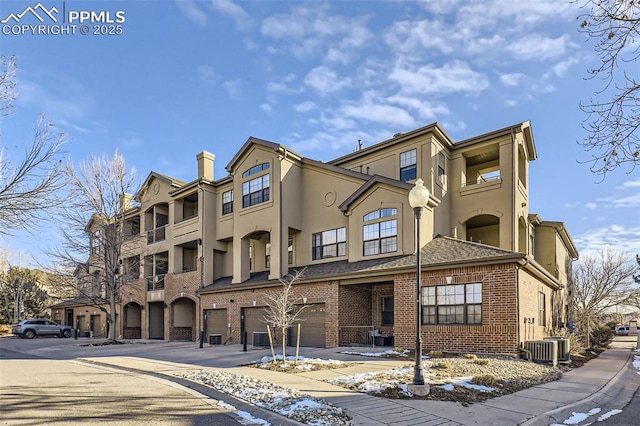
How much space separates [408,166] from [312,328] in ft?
30.4

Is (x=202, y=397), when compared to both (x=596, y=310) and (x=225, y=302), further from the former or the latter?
(x=596, y=310)

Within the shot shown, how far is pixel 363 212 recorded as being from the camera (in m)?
21.3

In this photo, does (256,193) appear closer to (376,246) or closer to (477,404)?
(376,246)

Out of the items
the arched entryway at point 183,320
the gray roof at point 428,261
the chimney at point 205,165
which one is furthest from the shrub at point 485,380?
the chimney at point 205,165

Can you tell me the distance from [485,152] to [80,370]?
19.8 m

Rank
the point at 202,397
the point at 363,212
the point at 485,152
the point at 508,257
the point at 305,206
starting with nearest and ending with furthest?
1. the point at 202,397
2. the point at 508,257
3. the point at 363,212
4. the point at 485,152
5. the point at 305,206

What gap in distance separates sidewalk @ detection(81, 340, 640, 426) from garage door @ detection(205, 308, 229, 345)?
12446 mm

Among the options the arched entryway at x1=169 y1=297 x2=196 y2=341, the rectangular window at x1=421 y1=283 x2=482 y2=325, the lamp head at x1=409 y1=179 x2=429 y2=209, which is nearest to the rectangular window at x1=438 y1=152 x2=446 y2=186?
the rectangular window at x1=421 y1=283 x2=482 y2=325

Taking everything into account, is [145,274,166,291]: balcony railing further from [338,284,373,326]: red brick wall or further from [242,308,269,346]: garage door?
[338,284,373,326]: red brick wall

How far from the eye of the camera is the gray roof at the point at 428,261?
1568cm

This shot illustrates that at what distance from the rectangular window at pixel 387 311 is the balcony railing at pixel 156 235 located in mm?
18609

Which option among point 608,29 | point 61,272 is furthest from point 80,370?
point 61,272

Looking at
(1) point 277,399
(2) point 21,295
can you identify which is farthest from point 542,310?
(2) point 21,295

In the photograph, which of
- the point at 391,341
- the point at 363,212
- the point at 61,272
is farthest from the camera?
the point at 61,272
